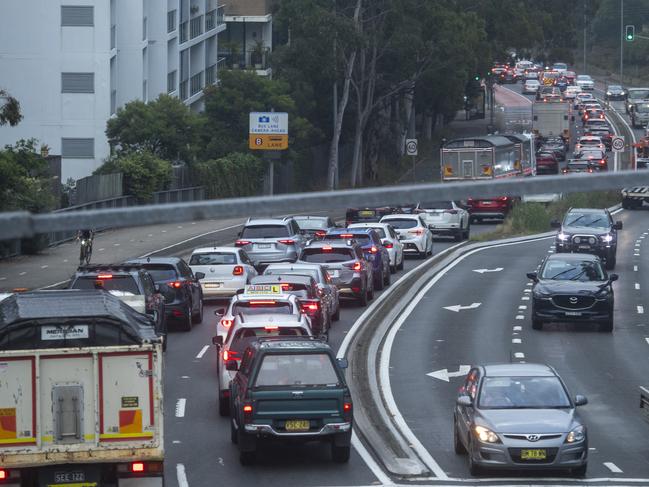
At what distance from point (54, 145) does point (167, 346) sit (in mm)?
39204

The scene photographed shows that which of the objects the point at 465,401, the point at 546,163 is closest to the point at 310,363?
the point at 465,401

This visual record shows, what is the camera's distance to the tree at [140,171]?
59.3 metres

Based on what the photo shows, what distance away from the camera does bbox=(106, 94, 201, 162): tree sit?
63375 millimetres

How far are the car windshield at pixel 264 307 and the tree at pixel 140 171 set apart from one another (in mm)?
36489

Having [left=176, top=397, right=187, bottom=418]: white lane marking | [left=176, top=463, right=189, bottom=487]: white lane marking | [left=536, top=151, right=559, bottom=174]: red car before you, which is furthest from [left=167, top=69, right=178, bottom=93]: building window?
[left=176, top=463, right=189, bottom=487]: white lane marking

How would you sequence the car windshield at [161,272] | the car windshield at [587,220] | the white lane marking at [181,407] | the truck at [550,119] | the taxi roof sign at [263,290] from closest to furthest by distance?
the white lane marking at [181,407]
the taxi roof sign at [263,290]
the car windshield at [161,272]
the car windshield at [587,220]
the truck at [550,119]

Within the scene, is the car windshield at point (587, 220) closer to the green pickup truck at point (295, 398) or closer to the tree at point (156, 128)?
the tree at point (156, 128)

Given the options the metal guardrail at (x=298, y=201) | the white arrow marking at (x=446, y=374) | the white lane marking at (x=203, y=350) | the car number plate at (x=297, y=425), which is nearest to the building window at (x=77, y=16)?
the white lane marking at (x=203, y=350)

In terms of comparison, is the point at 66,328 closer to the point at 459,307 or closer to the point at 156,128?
the point at 459,307

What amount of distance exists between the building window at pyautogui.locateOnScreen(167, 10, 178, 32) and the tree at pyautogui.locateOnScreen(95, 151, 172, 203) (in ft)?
58.7

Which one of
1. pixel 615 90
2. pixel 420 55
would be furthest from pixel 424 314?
pixel 615 90

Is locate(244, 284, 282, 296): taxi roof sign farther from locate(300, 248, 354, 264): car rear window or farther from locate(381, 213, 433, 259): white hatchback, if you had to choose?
locate(381, 213, 433, 259): white hatchback

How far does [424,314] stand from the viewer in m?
34.6

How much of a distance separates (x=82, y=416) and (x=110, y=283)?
502 inches
